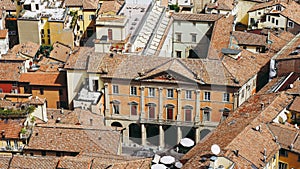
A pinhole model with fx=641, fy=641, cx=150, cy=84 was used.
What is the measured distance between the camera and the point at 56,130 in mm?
47094

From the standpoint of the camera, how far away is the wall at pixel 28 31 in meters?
68.1

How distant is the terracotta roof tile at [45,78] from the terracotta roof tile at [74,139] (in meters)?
10.5

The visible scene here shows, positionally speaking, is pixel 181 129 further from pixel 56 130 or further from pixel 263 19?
pixel 263 19

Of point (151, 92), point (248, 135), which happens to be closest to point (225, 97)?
point (151, 92)

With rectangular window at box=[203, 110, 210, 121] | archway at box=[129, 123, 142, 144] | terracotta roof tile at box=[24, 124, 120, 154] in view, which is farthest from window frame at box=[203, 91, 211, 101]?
terracotta roof tile at box=[24, 124, 120, 154]

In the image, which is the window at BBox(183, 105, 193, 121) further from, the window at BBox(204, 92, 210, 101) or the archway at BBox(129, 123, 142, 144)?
the archway at BBox(129, 123, 142, 144)

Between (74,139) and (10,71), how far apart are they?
49.8 ft

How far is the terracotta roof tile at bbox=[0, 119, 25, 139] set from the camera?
47228 millimetres

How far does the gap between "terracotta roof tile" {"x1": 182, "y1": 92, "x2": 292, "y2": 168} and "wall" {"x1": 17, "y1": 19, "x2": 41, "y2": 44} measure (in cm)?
2841

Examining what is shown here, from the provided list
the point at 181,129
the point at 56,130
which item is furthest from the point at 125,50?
the point at 56,130

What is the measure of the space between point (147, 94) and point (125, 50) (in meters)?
5.18

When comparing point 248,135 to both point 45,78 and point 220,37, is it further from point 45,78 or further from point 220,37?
point 45,78

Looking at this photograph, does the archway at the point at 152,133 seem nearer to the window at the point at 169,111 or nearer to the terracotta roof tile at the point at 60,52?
the window at the point at 169,111

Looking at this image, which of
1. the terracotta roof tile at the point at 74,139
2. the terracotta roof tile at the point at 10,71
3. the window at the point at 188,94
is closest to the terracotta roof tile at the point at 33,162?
the terracotta roof tile at the point at 74,139
